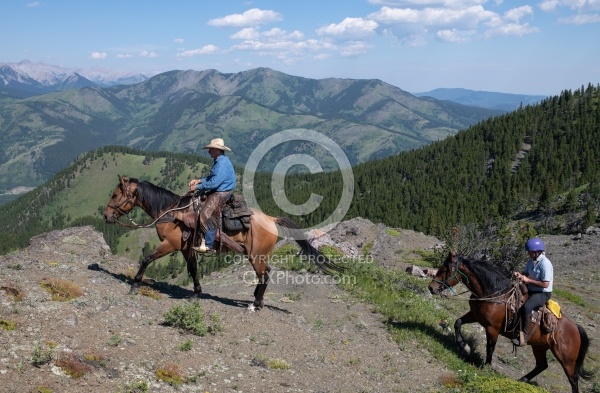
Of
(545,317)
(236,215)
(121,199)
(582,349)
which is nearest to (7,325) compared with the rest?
(121,199)

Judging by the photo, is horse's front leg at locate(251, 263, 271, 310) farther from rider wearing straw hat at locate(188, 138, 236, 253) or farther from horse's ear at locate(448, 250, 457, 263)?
horse's ear at locate(448, 250, 457, 263)

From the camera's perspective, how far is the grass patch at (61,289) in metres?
11.8

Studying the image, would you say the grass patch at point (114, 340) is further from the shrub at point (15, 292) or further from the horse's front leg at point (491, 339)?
the horse's front leg at point (491, 339)

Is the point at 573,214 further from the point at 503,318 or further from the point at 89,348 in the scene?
the point at 89,348

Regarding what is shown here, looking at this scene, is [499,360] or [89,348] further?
[499,360]

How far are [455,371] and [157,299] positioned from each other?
32.7 ft

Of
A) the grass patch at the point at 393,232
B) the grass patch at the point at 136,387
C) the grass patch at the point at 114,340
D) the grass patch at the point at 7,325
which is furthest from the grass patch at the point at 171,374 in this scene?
the grass patch at the point at 393,232

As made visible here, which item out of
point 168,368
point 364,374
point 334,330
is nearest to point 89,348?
point 168,368

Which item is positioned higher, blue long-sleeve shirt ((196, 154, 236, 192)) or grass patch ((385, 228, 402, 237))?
blue long-sleeve shirt ((196, 154, 236, 192))

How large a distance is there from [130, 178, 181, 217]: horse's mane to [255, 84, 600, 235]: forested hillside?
86376mm

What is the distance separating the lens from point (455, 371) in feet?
42.8

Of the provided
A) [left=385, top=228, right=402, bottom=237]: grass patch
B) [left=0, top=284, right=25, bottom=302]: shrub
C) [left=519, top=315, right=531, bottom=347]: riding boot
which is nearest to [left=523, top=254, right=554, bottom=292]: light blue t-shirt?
[left=519, top=315, right=531, bottom=347]: riding boot

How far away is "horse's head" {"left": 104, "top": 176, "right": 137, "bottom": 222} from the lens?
15.0m

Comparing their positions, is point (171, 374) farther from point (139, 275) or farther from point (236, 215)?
point (236, 215)
